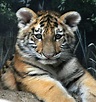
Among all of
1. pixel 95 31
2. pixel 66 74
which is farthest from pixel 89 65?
pixel 66 74

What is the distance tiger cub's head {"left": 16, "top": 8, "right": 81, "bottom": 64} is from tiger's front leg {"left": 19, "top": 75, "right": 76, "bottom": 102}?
0.18 m

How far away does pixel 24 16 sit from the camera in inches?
144

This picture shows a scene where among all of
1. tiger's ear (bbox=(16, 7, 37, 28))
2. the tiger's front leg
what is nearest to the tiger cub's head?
tiger's ear (bbox=(16, 7, 37, 28))

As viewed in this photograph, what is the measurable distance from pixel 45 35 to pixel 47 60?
0.83 feet

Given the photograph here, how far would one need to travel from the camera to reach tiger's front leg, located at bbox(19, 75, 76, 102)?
3182 mm

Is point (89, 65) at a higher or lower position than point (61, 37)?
Result: lower

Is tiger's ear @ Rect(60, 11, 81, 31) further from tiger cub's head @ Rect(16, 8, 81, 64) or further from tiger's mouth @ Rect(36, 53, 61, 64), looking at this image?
tiger's mouth @ Rect(36, 53, 61, 64)

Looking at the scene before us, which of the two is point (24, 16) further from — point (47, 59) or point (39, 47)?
point (47, 59)

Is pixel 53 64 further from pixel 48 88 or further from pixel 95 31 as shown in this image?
pixel 95 31

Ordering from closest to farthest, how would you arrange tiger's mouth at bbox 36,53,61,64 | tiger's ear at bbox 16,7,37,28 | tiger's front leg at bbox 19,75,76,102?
1. tiger's front leg at bbox 19,75,76,102
2. tiger's mouth at bbox 36,53,61,64
3. tiger's ear at bbox 16,7,37,28

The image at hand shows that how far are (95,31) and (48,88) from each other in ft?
4.16

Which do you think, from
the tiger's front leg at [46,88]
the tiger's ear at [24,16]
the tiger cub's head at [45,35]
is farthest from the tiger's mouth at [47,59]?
the tiger's ear at [24,16]

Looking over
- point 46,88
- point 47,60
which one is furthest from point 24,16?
point 46,88

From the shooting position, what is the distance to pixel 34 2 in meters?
4.22
